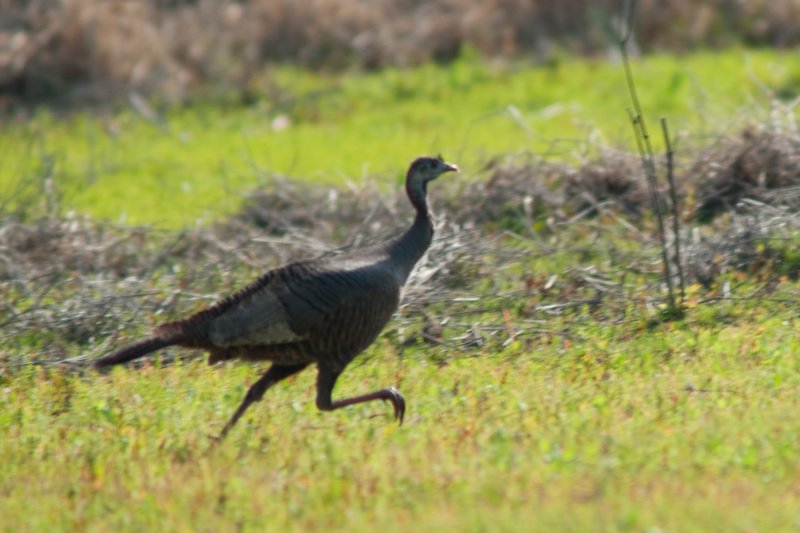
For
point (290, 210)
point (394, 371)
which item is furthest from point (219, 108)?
point (394, 371)

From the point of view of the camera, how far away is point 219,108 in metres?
16.4

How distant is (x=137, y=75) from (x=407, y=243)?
34.1 feet

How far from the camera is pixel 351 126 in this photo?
50.3 feet

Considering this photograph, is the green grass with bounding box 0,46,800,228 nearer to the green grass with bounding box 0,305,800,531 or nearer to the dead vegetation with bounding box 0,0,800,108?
the dead vegetation with bounding box 0,0,800,108

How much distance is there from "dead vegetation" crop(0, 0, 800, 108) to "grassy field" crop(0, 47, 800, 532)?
3.39 meters

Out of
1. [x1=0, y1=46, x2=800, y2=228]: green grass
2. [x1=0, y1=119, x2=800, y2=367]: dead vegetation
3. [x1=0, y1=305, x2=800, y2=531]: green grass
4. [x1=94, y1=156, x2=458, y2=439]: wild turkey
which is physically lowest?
[x1=0, y1=46, x2=800, y2=228]: green grass

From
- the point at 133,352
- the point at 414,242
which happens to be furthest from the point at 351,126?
the point at 133,352

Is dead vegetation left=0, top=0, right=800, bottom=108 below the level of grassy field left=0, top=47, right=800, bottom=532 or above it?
below

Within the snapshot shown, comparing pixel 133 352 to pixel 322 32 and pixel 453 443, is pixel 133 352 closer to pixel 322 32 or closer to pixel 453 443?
pixel 453 443

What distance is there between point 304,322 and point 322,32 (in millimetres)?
11759

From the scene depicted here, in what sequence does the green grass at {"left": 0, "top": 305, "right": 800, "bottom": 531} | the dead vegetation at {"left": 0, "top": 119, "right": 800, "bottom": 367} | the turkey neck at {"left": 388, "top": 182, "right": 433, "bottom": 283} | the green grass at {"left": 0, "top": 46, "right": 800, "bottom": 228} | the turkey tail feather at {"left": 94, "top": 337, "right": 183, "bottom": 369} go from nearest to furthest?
the green grass at {"left": 0, "top": 305, "right": 800, "bottom": 531} → the turkey tail feather at {"left": 94, "top": 337, "right": 183, "bottom": 369} → the turkey neck at {"left": 388, "top": 182, "right": 433, "bottom": 283} → the dead vegetation at {"left": 0, "top": 119, "right": 800, "bottom": 367} → the green grass at {"left": 0, "top": 46, "right": 800, "bottom": 228}

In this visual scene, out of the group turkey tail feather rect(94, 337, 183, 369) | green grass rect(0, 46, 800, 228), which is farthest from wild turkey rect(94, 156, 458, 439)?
green grass rect(0, 46, 800, 228)

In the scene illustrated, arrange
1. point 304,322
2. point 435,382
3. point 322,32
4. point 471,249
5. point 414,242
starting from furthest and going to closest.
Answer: point 322,32
point 471,249
point 435,382
point 414,242
point 304,322

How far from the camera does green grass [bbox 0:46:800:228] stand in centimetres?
1256
